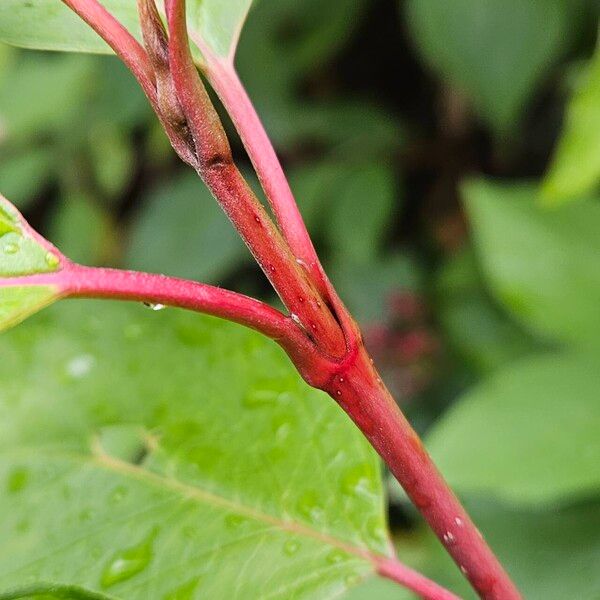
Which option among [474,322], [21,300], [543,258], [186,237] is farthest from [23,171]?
[21,300]

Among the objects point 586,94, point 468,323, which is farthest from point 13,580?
point 468,323

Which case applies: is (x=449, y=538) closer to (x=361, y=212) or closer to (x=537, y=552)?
(x=537, y=552)

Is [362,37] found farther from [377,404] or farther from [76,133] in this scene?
[377,404]

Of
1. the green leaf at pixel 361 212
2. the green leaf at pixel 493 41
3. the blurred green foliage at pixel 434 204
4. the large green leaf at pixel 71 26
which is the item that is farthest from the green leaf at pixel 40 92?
the large green leaf at pixel 71 26

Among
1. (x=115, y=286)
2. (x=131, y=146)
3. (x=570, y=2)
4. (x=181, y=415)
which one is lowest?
(x=131, y=146)

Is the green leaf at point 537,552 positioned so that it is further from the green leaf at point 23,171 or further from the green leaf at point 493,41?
the green leaf at point 23,171

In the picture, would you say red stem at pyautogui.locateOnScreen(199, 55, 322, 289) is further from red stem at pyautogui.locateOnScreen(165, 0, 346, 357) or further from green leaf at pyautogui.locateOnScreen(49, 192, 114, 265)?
green leaf at pyautogui.locateOnScreen(49, 192, 114, 265)
